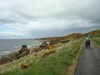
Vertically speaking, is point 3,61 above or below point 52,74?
below

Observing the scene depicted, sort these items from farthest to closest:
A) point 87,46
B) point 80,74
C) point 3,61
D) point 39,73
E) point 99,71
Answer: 1. point 3,61
2. point 87,46
3. point 99,71
4. point 80,74
5. point 39,73

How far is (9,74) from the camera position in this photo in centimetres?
1004

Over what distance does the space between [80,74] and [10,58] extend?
29.6 metres

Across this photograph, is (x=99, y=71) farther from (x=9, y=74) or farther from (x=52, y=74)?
(x=9, y=74)

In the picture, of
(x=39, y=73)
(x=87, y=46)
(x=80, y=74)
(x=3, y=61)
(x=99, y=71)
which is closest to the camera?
(x=39, y=73)

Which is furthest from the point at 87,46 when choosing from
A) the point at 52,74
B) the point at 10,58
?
the point at 52,74

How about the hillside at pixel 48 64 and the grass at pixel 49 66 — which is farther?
the hillside at pixel 48 64

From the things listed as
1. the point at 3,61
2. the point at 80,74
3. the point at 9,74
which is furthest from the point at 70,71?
the point at 3,61

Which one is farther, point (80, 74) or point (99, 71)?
point (99, 71)

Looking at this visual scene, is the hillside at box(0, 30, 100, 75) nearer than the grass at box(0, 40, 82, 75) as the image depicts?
No

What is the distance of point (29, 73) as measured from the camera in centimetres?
1002

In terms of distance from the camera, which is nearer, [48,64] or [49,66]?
[49,66]

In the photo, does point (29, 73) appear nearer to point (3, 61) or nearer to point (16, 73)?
point (16, 73)

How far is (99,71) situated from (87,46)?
19.4 metres
